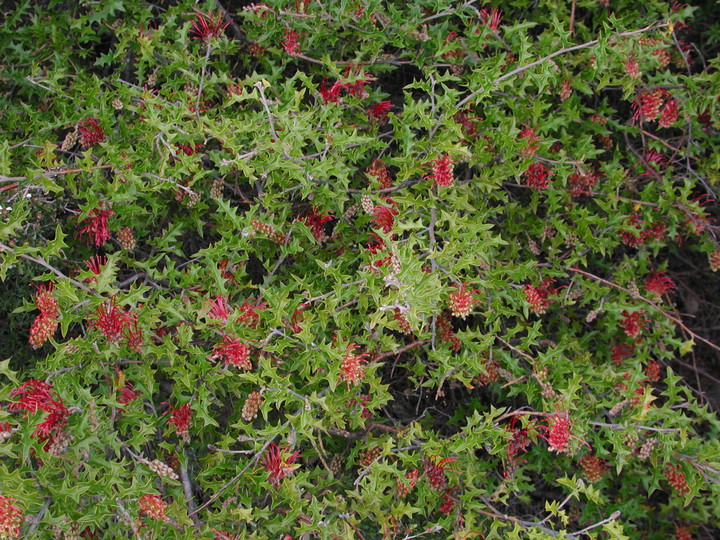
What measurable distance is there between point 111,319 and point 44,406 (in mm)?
343

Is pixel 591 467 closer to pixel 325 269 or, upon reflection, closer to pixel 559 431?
pixel 559 431

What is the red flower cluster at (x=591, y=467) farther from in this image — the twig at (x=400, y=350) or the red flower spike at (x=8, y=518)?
the red flower spike at (x=8, y=518)

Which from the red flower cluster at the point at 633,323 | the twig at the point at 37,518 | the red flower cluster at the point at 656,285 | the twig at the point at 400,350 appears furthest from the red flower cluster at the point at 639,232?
the twig at the point at 37,518

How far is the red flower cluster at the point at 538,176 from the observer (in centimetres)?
295

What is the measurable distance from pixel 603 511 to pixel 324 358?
6.35 feet

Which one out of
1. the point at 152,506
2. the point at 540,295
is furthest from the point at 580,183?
the point at 152,506

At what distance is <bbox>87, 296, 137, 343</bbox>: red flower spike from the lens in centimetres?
218

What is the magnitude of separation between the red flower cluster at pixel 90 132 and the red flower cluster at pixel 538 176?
6.20 feet

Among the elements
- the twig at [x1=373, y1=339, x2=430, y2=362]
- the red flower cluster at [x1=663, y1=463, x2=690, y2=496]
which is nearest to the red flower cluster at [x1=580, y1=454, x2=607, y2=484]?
the red flower cluster at [x1=663, y1=463, x2=690, y2=496]

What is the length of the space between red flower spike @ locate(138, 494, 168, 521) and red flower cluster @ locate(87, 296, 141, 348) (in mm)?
532

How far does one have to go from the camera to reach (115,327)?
2.19m

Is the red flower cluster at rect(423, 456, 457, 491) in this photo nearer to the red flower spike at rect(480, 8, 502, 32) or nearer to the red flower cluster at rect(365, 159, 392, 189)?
the red flower cluster at rect(365, 159, 392, 189)

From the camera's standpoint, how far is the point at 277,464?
2275mm

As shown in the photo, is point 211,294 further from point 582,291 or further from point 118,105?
point 582,291
